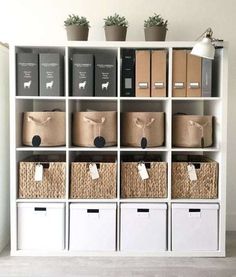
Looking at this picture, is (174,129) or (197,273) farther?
(174,129)

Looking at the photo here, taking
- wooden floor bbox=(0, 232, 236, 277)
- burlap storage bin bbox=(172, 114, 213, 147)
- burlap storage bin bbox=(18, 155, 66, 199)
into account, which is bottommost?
wooden floor bbox=(0, 232, 236, 277)

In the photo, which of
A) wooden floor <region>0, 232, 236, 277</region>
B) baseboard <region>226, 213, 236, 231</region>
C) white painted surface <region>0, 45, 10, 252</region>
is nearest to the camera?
wooden floor <region>0, 232, 236, 277</region>

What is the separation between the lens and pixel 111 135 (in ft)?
9.37

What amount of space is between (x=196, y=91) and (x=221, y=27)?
86 centimetres

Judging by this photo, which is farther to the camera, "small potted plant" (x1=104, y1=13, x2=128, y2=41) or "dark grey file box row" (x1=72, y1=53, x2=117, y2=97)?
"small potted plant" (x1=104, y1=13, x2=128, y2=41)

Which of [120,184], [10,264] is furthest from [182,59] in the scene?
[10,264]

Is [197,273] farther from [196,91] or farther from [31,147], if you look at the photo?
[31,147]

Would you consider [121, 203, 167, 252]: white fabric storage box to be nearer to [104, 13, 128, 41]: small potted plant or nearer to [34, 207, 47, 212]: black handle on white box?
[34, 207, 47, 212]: black handle on white box

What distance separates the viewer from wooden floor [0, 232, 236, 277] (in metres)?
2.54

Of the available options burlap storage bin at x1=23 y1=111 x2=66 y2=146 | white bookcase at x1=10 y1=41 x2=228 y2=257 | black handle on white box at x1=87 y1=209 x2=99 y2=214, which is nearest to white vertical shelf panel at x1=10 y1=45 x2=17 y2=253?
white bookcase at x1=10 y1=41 x2=228 y2=257

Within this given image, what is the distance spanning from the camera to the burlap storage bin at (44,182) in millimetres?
2834

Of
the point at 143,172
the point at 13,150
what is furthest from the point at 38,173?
the point at 143,172

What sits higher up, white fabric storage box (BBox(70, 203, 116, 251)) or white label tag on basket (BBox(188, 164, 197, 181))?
white label tag on basket (BBox(188, 164, 197, 181))

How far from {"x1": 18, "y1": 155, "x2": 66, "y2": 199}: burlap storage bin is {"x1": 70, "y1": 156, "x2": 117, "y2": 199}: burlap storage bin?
8cm
